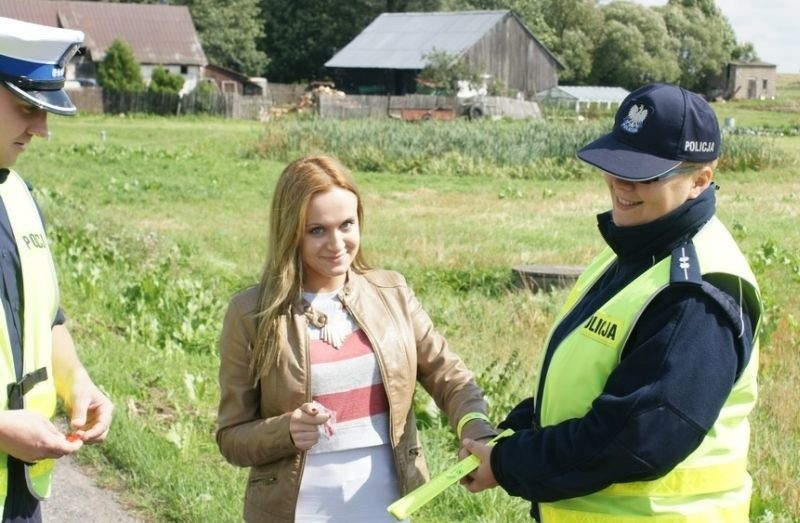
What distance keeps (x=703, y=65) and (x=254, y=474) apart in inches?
3703

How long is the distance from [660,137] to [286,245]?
1181 mm

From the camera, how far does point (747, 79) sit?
91625 millimetres

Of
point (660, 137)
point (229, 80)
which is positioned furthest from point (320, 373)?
point (229, 80)

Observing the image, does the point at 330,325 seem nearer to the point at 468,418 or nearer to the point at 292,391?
the point at 292,391

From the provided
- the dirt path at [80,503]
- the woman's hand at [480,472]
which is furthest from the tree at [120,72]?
the woman's hand at [480,472]

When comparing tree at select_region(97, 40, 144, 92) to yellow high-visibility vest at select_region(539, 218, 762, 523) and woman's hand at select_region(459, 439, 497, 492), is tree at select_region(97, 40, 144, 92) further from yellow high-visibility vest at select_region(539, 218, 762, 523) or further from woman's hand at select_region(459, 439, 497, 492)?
yellow high-visibility vest at select_region(539, 218, 762, 523)

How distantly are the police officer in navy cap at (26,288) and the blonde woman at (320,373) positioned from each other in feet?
1.59

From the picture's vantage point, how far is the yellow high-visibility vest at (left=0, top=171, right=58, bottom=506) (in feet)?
9.78

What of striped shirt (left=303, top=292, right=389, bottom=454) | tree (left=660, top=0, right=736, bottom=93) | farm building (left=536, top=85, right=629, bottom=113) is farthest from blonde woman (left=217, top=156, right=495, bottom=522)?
tree (left=660, top=0, right=736, bottom=93)

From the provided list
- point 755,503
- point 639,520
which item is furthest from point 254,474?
point 755,503

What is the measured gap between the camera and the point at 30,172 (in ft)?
72.8

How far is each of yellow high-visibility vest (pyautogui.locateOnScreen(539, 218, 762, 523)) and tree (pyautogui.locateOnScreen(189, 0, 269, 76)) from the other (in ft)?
256

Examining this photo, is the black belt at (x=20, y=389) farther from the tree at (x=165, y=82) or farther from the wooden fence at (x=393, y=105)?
the tree at (x=165, y=82)

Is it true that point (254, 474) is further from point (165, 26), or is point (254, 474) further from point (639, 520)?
point (165, 26)
